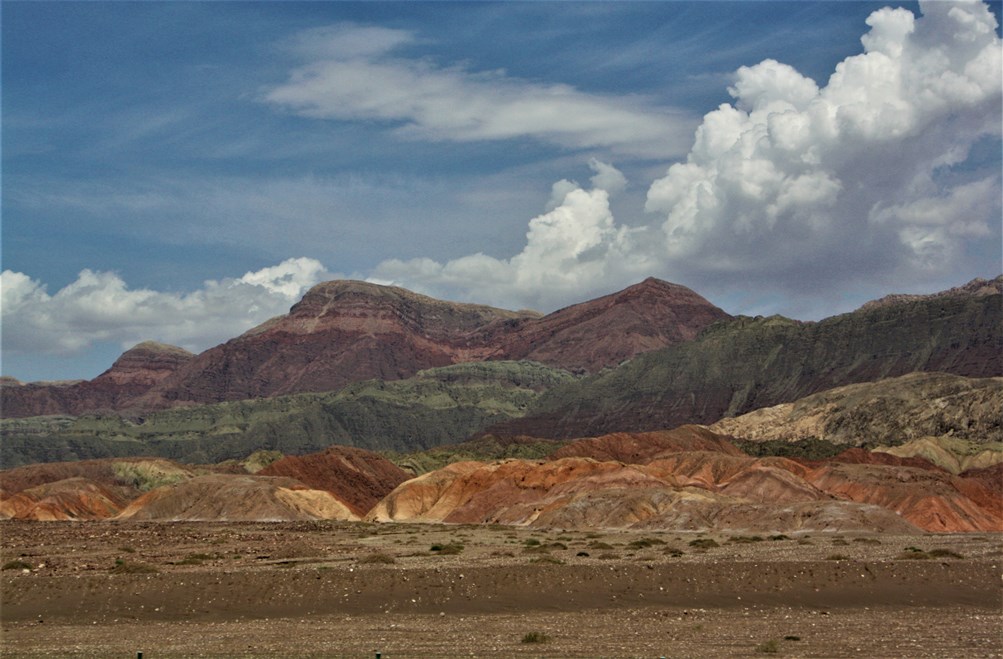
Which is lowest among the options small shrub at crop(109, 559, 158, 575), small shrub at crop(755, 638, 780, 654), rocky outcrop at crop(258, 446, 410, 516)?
small shrub at crop(755, 638, 780, 654)

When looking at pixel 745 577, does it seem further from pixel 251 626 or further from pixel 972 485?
pixel 972 485

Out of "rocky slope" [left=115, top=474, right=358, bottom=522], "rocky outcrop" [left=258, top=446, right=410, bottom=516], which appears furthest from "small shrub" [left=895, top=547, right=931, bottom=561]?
"rocky outcrop" [left=258, top=446, right=410, bottom=516]

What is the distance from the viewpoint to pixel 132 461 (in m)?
199

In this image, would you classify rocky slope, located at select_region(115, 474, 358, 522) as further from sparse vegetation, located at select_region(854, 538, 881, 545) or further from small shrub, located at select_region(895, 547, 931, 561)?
small shrub, located at select_region(895, 547, 931, 561)

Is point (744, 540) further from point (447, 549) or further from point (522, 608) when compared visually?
point (522, 608)

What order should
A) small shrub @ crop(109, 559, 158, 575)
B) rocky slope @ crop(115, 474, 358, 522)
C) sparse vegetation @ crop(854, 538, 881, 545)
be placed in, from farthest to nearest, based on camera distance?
rocky slope @ crop(115, 474, 358, 522), sparse vegetation @ crop(854, 538, 881, 545), small shrub @ crop(109, 559, 158, 575)

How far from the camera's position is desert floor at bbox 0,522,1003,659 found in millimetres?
33219

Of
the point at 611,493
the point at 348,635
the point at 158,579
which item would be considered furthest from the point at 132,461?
the point at 348,635

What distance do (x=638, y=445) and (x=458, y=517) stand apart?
6091 cm

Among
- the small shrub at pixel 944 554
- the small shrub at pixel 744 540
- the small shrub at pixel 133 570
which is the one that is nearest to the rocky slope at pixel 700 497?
the small shrub at pixel 744 540

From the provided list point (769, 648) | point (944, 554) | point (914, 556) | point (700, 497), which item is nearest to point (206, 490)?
point (700, 497)

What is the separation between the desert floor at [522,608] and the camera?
33219 mm

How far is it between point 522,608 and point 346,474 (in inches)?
5061

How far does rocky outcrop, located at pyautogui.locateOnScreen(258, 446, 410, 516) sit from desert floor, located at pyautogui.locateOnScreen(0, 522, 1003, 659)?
99.3 meters
